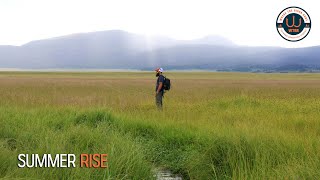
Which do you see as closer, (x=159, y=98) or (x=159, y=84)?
(x=159, y=84)

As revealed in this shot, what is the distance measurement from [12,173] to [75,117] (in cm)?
656

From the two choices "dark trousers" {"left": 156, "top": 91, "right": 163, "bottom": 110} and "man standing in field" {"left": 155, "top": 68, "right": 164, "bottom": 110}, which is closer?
"man standing in field" {"left": 155, "top": 68, "right": 164, "bottom": 110}

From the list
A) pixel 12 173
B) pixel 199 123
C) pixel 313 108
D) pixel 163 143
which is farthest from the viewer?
pixel 313 108

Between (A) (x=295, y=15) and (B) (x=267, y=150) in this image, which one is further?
(A) (x=295, y=15)

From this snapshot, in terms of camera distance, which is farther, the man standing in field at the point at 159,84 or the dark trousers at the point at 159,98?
the dark trousers at the point at 159,98

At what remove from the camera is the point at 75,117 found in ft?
37.2

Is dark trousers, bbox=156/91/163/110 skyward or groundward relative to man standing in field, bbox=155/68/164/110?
groundward

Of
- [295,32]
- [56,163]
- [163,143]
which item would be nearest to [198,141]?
[163,143]

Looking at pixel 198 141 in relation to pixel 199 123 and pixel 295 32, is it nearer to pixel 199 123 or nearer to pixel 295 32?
pixel 199 123

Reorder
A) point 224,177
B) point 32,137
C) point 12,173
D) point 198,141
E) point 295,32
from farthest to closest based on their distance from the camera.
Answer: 1. point 295,32
2. point 198,141
3. point 32,137
4. point 224,177
5. point 12,173

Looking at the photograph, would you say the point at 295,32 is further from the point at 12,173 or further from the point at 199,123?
the point at 12,173

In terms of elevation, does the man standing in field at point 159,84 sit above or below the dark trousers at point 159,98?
above

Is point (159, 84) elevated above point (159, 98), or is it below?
above

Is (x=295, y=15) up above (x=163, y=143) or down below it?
above
